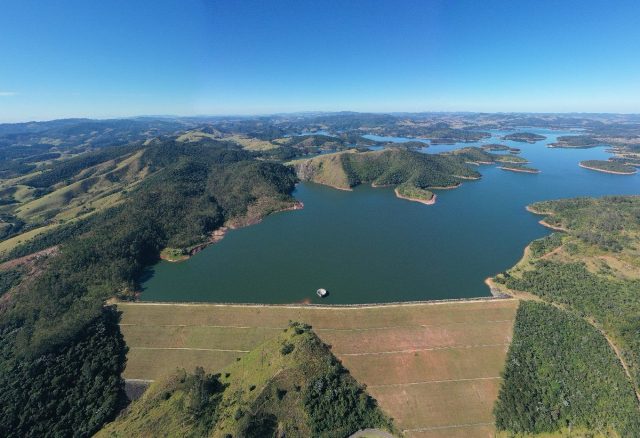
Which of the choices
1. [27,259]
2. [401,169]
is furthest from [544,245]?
[27,259]

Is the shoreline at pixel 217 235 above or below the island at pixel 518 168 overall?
below

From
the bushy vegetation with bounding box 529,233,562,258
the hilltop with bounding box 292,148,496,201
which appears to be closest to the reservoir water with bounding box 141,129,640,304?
the bushy vegetation with bounding box 529,233,562,258

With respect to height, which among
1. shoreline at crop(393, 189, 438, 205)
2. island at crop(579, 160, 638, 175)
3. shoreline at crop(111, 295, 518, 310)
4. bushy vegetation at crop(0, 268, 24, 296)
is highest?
island at crop(579, 160, 638, 175)

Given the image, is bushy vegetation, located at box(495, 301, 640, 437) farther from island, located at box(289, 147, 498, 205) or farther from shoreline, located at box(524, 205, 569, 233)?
island, located at box(289, 147, 498, 205)

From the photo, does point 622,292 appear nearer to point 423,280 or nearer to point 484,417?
point 423,280

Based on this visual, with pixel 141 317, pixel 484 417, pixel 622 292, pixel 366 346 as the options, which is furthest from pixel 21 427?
pixel 622 292

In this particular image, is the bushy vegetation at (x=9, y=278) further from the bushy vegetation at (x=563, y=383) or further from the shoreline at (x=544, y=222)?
the shoreline at (x=544, y=222)

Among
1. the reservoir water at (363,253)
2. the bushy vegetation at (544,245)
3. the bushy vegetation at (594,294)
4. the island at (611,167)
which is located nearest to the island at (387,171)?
the reservoir water at (363,253)
